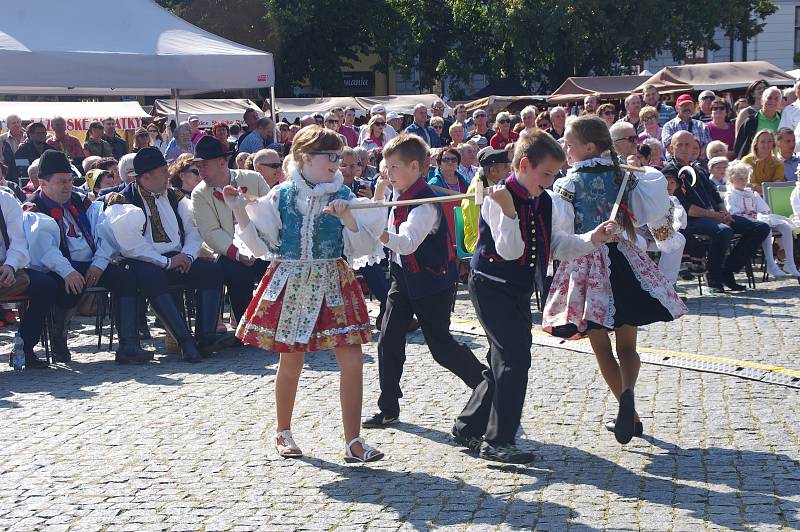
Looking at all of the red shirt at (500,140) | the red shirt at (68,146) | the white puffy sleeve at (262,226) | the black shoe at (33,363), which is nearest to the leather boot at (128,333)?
the black shoe at (33,363)

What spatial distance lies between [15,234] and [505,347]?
486cm

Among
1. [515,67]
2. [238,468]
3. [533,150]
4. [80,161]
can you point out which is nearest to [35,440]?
[238,468]

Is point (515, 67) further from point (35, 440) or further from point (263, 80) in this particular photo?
point (35, 440)

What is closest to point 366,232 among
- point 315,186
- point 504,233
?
point 315,186

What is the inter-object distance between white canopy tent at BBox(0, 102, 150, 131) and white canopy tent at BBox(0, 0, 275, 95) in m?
16.0

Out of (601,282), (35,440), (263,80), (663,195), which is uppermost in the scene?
(263,80)

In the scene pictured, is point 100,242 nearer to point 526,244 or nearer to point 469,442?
point 469,442

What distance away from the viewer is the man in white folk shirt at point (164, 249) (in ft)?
30.6

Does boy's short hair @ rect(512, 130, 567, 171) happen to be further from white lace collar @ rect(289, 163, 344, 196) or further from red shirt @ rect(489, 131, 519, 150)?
red shirt @ rect(489, 131, 519, 150)

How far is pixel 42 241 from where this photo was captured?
9367mm

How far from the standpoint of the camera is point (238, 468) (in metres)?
5.85

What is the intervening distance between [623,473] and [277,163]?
5.88 meters

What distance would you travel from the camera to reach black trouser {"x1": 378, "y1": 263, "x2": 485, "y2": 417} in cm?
665

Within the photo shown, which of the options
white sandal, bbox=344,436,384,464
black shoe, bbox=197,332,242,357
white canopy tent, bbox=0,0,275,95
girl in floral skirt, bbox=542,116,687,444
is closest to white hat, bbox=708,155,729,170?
A: white canopy tent, bbox=0,0,275,95
